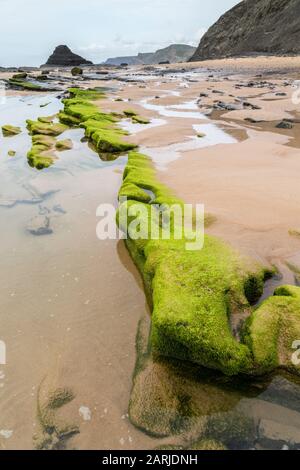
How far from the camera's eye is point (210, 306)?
207 inches

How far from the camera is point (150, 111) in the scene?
2595 cm

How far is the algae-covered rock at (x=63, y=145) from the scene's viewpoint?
17406mm

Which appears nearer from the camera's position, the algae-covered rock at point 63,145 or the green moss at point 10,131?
the algae-covered rock at point 63,145

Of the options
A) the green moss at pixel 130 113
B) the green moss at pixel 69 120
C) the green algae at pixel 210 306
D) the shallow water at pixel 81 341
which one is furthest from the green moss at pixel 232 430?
the green moss at pixel 130 113

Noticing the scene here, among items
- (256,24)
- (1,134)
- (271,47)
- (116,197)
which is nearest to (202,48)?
(256,24)

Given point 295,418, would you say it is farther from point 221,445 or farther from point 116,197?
point 116,197

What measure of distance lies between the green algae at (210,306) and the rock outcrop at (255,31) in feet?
310

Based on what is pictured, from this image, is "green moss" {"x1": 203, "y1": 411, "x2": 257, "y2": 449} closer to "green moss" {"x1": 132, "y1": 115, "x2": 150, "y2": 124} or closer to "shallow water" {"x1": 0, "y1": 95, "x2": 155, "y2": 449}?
"shallow water" {"x1": 0, "y1": 95, "x2": 155, "y2": 449}

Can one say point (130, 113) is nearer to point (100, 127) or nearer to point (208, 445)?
point (100, 127)

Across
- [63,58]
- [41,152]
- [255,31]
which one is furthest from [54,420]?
[63,58]

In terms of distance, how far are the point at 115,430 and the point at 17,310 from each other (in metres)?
3.11

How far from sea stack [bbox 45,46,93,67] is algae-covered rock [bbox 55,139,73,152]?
5837 inches

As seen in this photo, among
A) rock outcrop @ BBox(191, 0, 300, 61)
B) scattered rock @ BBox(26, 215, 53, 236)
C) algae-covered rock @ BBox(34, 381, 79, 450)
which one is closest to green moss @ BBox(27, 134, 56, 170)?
scattered rock @ BBox(26, 215, 53, 236)

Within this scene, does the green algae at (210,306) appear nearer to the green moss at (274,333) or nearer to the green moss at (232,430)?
the green moss at (274,333)
